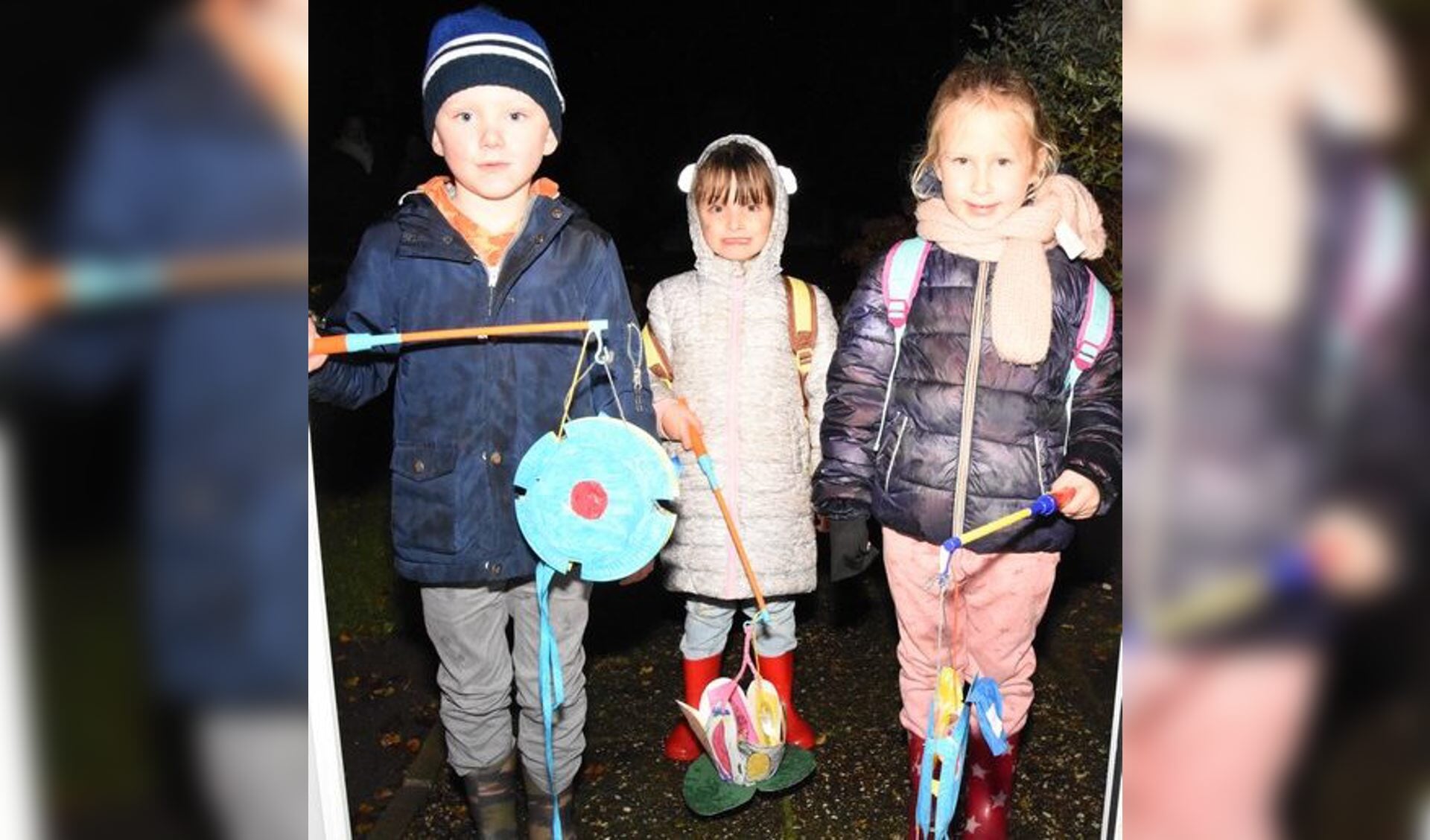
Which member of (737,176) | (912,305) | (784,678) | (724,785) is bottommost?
(724,785)

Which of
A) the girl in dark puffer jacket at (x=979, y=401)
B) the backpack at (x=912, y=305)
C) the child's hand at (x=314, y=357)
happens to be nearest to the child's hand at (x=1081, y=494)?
the girl in dark puffer jacket at (x=979, y=401)

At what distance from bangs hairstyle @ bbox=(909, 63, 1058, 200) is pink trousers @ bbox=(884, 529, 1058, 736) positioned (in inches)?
39.6

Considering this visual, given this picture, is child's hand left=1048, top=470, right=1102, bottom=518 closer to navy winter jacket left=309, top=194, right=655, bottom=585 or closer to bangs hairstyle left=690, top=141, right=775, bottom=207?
navy winter jacket left=309, top=194, right=655, bottom=585

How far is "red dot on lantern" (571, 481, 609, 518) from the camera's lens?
9.00 feet

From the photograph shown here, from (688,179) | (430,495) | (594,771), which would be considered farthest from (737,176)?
(594,771)

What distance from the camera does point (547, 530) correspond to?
2.74 m

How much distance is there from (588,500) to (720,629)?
43.4 inches

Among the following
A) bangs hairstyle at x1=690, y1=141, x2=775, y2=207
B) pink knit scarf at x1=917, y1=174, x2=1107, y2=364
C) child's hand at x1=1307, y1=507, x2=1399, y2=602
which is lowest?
child's hand at x1=1307, y1=507, x2=1399, y2=602

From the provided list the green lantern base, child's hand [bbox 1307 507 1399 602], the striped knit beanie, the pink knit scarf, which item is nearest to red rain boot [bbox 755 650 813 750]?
the green lantern base

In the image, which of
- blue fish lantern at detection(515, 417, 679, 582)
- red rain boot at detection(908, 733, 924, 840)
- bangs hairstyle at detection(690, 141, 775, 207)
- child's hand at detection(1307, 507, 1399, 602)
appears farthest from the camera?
bangs hairstyle at detection(690, 141, 775, 207)

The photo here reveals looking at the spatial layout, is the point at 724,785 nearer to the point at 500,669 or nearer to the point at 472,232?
the point at 500,669

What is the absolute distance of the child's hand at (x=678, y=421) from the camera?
3.20m

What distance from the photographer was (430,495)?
2865mm

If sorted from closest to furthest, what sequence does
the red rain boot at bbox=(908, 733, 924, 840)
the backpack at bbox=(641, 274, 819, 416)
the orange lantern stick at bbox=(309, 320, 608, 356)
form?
the orange lantern stick at bbox=(309, 320, 608, 356) → the red rain boot at bbox=(908, 733, 924, 840) → the backpack at bbox=(641, 274, 819, 416)
